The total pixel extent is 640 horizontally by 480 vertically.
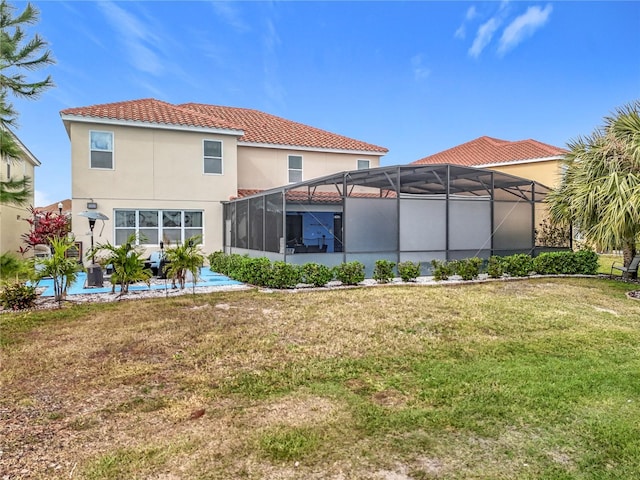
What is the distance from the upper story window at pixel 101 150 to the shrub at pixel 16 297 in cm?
778

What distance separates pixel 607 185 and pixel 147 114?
1641cm

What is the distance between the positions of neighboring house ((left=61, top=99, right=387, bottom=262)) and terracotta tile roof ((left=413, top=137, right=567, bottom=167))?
36.2ft

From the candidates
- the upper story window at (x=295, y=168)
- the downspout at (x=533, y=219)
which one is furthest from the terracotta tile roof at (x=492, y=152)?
the upper story window at (x=295, y=168)

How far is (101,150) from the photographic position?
15.8m

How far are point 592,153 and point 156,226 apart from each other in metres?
15.8

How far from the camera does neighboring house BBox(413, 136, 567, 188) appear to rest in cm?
2127

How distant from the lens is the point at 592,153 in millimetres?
13750

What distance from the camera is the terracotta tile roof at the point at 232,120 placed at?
642 inches

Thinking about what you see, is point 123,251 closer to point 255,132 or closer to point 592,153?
point 255,132

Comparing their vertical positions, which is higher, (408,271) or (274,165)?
(274,165)

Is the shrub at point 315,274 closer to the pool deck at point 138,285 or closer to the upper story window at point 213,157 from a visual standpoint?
the pool deck at point 138,285

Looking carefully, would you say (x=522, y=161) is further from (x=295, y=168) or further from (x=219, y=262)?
(x=219, y=262)

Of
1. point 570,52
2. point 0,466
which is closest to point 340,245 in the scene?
point 0,466

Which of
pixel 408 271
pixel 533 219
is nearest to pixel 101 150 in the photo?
pixel 408 271
